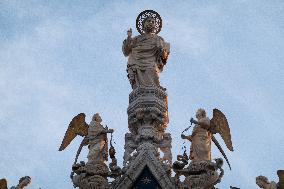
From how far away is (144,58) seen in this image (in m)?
28.2

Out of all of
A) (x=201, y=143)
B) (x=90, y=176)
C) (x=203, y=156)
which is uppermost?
(x=201, y=143)

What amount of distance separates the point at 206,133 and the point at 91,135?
11.9ft

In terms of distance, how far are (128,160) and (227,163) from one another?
10.1 feet

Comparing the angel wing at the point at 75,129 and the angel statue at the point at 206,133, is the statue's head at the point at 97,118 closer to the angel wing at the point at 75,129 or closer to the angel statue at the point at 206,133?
the angel wing at the point at 75,129

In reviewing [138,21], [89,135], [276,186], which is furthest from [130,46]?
[276,186]

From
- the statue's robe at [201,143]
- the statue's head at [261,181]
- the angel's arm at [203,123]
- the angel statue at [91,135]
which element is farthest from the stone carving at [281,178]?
the angel statue at [91,135]

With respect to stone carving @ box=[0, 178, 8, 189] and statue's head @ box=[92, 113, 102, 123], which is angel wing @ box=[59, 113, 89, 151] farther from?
stone carving @ box=[0, 178, 8, 189]

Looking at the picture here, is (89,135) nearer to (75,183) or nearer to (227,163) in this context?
(75,183)

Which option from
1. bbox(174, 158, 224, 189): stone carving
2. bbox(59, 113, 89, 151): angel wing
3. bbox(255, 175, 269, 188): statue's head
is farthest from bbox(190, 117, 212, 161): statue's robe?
bbox(59, 113, 89, 151): angel wing

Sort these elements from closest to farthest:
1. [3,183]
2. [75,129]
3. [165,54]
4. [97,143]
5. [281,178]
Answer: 1. [281,178]
2. [3,183]
3. [97,143]
4. [75,129]
5. [165,54]

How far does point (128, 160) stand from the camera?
2506 centimetres

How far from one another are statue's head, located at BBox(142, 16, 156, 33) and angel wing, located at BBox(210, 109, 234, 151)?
5.23 m

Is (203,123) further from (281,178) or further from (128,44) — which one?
(128,44)

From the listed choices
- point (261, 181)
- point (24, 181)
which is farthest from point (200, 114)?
point (24, 181)
